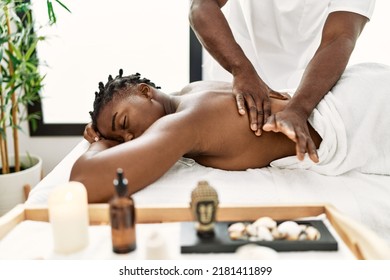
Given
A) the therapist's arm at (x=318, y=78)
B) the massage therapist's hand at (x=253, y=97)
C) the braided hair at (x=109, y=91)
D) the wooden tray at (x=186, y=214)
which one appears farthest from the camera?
the braided hair at (x=109, y=91)

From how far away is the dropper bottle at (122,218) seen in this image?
896mm

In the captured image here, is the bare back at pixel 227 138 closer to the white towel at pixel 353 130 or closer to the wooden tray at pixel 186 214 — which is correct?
the white towel at pixel 353 130

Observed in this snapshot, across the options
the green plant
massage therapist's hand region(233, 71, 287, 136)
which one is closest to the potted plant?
the green plant

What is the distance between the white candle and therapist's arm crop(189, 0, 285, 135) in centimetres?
66

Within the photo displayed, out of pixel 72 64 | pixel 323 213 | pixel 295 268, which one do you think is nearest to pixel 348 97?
pixel 323 213

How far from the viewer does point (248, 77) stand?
5.15 feet

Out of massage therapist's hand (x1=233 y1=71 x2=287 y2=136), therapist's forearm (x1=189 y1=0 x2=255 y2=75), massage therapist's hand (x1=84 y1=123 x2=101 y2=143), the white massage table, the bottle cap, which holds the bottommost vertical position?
the white massage table

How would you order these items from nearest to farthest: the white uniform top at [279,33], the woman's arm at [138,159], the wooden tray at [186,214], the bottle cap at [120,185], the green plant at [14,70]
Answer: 1. the bottle cap at [120,185]
2. the wooden tray at [186,214]
3. the woman's arm at [138,159]
4. the white uniform top at [279,33]
5. the green plant at [14,70]

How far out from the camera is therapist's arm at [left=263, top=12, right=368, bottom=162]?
4.36 feet

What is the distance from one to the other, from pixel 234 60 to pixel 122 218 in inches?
36.5

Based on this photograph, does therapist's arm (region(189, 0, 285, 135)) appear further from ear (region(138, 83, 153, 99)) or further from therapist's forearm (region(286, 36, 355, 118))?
ear (region(138, 83, 153, 99))

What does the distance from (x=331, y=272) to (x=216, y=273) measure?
23cm

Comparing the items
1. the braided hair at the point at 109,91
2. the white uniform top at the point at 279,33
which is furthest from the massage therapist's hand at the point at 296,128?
the white uniform top at the point at 279,33

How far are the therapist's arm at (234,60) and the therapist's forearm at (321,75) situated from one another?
104mm
